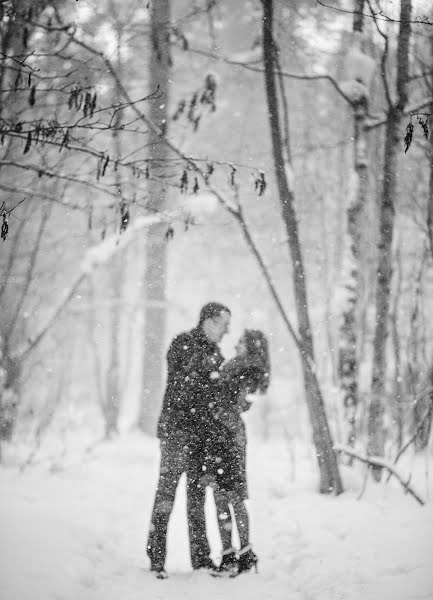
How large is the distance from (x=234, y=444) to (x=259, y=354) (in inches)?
25.7

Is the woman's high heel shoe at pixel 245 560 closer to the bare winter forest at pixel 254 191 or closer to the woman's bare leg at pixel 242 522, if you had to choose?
the woman's bare leg at pixel 242 522

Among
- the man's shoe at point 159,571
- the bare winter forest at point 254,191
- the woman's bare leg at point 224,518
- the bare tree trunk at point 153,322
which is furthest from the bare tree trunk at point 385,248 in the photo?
the bare tree trunk at point 153,322

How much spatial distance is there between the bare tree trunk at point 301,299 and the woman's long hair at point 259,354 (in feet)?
3.84

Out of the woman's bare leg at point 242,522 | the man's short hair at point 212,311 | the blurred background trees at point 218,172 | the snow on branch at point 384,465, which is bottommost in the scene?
the woman's bare leg at point 242,522

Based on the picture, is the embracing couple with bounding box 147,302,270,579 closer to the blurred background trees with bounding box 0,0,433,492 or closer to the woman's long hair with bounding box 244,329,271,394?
the woman's long hair with bounding box 244,329,271,394

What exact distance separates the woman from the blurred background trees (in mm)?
1180

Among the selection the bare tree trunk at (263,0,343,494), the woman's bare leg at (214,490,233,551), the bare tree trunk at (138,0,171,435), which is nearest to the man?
the woman's bare leg at (214,490,233,551)

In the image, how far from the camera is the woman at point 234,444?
2965 millimetres

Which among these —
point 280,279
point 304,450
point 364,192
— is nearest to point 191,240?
point 280,279

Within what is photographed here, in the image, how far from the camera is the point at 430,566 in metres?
2.74

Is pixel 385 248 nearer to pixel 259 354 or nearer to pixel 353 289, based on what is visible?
pixel 353 289

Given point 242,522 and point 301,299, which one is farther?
point 301,299

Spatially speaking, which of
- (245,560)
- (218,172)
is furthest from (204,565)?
(218,172)

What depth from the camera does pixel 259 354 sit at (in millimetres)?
3057
